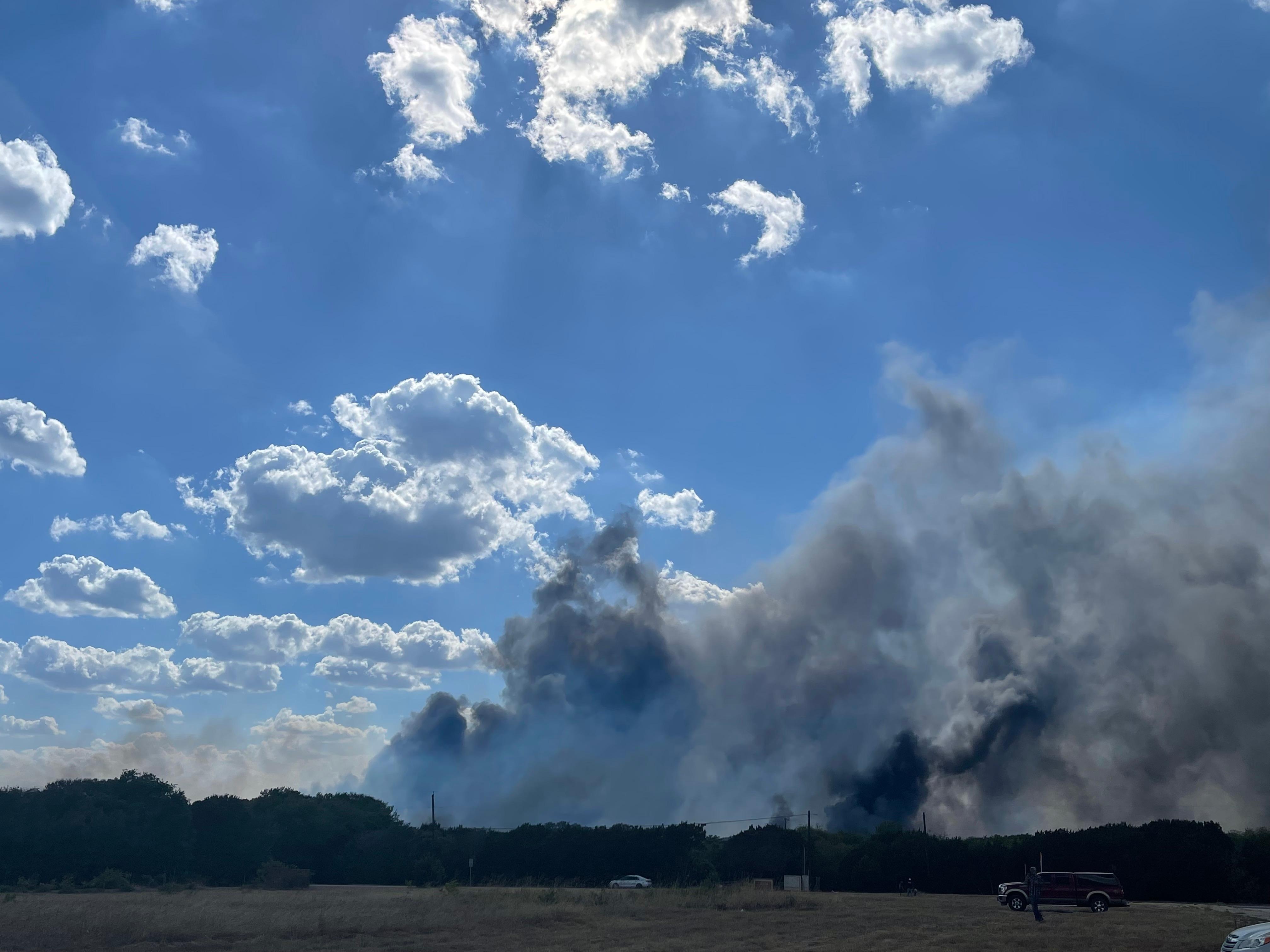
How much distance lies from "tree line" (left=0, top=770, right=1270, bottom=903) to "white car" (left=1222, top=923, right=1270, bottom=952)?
54047 mm

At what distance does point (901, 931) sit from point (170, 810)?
84670 mm

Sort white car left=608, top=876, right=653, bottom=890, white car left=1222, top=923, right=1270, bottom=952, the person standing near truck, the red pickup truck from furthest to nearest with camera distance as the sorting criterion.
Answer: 1. white car left=608, top=876, right=653, bottom=890
2. the red pickup truck
3. the person standing near truck
4. white car left=1222, top=923, right=1270, bottom=952

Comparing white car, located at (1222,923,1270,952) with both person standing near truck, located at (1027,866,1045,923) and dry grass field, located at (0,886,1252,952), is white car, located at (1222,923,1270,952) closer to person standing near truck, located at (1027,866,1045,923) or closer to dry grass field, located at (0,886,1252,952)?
dry grass field, located at (0,886,1252,952)

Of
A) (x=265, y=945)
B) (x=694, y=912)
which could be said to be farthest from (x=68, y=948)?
(x=694, y=912)

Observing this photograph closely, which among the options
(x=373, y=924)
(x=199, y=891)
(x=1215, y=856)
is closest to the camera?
(x=373, y=924)

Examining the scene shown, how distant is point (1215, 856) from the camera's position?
6306cm

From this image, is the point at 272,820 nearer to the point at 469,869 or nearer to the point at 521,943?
the point at 469,869

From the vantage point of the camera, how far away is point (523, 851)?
296ft

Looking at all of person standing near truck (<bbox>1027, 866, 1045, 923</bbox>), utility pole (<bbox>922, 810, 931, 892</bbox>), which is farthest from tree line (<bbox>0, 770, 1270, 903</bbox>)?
person standing near truck (<bbox>1027, 866, 1045, 923</bbox>)

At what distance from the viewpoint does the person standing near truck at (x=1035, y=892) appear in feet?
120

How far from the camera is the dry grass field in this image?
2934 cm

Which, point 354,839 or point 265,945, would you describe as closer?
point 265,945

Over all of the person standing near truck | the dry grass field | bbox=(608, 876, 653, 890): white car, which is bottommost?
bbox=(608, 876, 653, 890): white car

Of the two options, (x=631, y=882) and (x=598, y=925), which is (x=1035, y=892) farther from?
(x=631, y=882)
